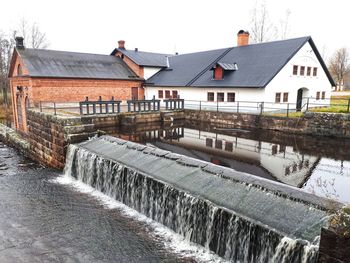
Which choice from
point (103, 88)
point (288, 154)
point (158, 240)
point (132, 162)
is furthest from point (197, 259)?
point (103, 88)

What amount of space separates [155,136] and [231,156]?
566cm

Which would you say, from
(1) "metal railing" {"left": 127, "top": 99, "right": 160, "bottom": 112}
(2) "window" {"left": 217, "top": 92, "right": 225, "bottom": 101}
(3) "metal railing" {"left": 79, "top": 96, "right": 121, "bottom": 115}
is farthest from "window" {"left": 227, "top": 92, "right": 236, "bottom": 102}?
(3) "metal railing" {"left": 79, "top": 96, "right": 121, "bottom": 115}

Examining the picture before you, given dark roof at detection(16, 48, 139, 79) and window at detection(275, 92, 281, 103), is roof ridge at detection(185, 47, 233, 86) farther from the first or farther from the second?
window at detection(275, 92, 281, 103)

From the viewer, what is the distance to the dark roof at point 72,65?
24.0m

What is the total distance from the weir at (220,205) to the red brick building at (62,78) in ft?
52.4

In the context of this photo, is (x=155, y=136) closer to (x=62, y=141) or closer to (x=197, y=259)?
(x=62, y=141)

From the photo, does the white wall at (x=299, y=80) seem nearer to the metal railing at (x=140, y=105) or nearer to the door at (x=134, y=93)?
A: the metal railing at (x=140, y=105)

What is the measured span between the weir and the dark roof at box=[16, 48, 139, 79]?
1691 centimetres

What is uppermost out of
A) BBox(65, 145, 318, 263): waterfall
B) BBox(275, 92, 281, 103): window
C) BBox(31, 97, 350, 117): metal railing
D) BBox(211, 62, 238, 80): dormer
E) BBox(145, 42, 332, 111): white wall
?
BBox(211, 62, 238, 80): dormer

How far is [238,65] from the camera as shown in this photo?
2473 cm

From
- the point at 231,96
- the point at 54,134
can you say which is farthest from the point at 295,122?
the point at 54,134

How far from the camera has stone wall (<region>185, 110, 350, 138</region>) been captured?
51.2ft

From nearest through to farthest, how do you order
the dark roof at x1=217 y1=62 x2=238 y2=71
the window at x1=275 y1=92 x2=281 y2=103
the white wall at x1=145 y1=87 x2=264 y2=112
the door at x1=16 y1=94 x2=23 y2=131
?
the white wall at x1=145 y1=87 x2=264 y2=112
the window at x1=275 y1=92 x2=281 y2=103
the dark roof at x1=217 y1=62 x2=238 y2=71
the door at x1=16 y1=94 x2=23 y2=131

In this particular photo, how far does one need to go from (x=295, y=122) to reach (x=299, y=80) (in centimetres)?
754
